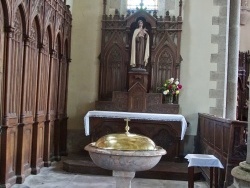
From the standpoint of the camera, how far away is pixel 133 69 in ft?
30.8

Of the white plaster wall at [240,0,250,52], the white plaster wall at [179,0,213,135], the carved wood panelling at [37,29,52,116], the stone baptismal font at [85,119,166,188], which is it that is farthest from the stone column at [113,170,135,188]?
the white plaster wall at [240,0,250,52]

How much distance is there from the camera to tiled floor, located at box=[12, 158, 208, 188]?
21.1 feet

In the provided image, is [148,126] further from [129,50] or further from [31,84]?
[31,84]

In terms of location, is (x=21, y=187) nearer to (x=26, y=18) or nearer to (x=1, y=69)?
(x=1, y=69)

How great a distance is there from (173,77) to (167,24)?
1.29 m

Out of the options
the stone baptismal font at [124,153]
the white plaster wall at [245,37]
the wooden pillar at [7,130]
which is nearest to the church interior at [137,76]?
the wooden pillar at [7,130]

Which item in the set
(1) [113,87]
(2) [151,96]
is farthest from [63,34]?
(2) [151,96]

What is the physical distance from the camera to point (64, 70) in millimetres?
9508

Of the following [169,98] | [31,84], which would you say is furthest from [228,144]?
[169,98]

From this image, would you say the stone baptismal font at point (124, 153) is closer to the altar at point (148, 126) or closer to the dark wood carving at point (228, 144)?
the dark wood carving at point (228, 144)

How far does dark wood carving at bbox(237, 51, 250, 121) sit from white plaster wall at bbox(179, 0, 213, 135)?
3.63 metres

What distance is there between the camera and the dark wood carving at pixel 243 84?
42.5 ft

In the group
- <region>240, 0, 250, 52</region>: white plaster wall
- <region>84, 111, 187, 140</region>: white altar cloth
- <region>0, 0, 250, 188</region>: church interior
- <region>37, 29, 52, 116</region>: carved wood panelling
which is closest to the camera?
<region>37, 29, 52, 116</region>: carved wood panelling

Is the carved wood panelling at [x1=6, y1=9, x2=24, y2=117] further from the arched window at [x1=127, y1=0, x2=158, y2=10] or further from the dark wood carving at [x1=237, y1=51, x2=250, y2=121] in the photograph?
the dark wood carving at [x1=237, y1=51, x2=250, y2=121]
